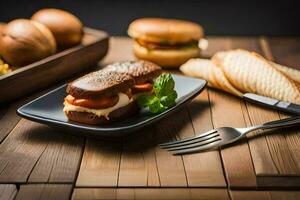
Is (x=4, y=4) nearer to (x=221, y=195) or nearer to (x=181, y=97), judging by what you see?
(x=181, y=97)

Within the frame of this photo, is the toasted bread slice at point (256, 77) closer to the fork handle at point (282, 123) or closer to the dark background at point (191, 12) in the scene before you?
the fork handle at point (282, 123)

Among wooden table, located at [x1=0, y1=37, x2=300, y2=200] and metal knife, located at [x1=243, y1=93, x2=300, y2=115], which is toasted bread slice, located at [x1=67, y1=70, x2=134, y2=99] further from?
metal knife, located at [x1=243, y1=93, x2=300, y2=115]

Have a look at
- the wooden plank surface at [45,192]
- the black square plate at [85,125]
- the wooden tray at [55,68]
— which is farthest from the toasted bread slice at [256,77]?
the wooden plank surface at [45,192]

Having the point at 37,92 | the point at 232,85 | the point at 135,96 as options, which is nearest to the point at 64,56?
the point at 37,92

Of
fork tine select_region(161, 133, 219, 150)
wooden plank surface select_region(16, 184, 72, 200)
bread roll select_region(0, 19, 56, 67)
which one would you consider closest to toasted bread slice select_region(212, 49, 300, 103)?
fork tine select_region(161, 133, 219, 150)

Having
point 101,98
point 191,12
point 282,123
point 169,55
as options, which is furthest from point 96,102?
point 191,12

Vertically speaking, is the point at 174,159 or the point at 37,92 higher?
the point at 174,159
